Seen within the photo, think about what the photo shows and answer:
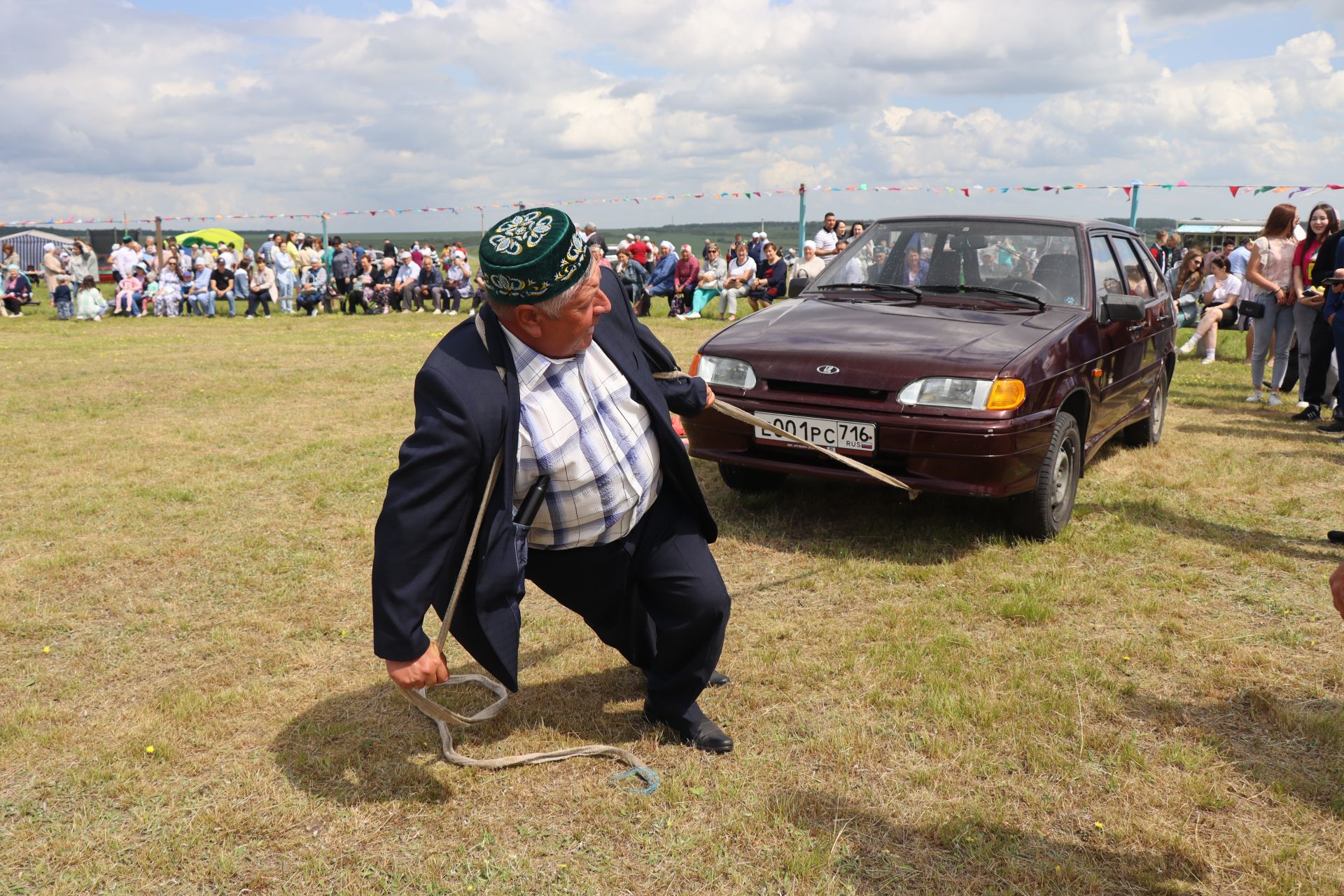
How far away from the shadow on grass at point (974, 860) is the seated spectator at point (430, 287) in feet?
67.8

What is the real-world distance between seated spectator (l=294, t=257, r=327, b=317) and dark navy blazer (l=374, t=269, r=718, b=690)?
2039cm

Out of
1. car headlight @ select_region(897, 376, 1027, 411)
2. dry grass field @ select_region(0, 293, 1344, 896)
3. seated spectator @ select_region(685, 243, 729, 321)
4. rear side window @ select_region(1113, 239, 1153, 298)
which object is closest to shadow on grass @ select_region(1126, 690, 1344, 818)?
dry grass field @ select_region(0, 293, 1344, 896)

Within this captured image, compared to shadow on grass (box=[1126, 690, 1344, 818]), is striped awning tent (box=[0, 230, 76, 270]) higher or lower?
higher

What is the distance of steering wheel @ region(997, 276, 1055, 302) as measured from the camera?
18.7 ft

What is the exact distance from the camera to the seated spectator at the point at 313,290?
21984 mm

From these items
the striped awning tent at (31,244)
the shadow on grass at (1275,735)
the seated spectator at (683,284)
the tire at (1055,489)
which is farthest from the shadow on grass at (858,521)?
the striped awning tent at (31,244)

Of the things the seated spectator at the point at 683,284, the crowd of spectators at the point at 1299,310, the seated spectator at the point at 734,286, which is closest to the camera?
the crowd of spectators at the point at 1299,310

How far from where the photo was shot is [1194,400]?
388 inches

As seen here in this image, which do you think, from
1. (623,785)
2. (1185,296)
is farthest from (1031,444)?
(1185,296)

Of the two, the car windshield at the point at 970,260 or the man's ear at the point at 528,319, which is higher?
the car windshield at the point at 970,260

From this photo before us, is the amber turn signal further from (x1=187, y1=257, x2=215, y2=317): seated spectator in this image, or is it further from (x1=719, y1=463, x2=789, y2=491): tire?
(x1=187, y1=257, x2=215, y2=317): seated spectator

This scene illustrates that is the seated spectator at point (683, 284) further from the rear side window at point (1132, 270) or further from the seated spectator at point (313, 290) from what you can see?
the rear side window at point (1132, 270)

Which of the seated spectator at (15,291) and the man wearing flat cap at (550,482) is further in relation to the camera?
the seated spectator at (15,291)

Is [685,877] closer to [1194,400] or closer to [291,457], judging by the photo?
[291,457]
